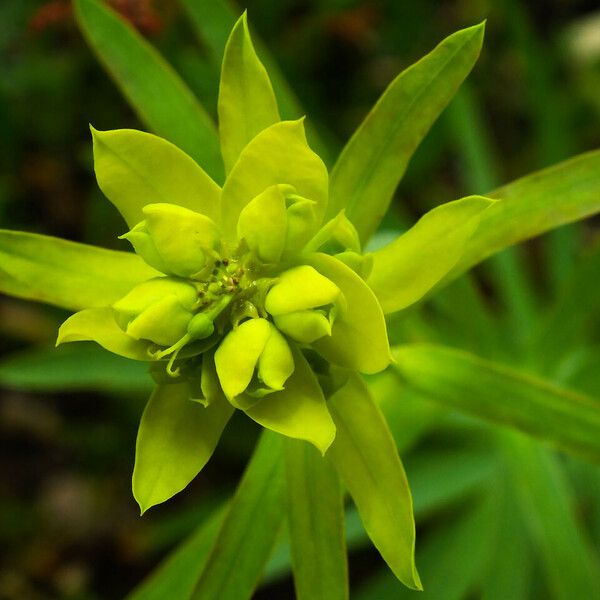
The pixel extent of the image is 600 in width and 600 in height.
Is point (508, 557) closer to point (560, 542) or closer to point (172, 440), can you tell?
point (560, 542)

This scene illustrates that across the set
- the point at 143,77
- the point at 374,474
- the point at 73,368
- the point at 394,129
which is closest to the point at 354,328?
the point at 374,474

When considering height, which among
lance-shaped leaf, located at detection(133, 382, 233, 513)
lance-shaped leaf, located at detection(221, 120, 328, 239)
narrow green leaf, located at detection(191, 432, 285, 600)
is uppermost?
lance-shaped leaf, located at detection(221, 120, 328, 239)

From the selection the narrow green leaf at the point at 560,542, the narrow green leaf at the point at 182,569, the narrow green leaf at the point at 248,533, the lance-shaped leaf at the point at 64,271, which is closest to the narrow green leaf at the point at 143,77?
the lance-shaped leaf at the point at 64,271

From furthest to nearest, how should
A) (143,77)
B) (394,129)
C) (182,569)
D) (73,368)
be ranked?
(73,368) → (182,569) → (143,77) → (394,129)

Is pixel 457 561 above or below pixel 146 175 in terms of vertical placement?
below

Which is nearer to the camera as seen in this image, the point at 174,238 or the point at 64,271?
the point at 174,238

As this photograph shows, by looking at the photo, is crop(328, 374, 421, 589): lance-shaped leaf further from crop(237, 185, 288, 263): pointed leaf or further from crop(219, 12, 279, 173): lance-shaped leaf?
crop(219, 12, 279, 173): lance-shaped leaf

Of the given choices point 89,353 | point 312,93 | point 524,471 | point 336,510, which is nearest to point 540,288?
point 312,93

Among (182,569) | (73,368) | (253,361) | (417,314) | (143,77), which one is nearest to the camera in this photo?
(253,361)

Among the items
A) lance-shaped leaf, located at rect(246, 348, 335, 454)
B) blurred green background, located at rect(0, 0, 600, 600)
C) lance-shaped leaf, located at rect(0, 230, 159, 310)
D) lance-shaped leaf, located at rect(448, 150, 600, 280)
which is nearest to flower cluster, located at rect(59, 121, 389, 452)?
lance-shaped leaf, located at rect(246, 348, 335, 454)
